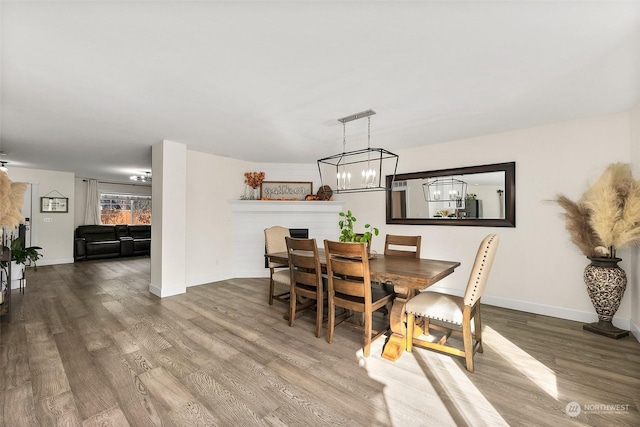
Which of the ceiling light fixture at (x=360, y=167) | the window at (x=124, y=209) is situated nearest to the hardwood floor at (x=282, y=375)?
the ceiling light fixture at (x=360, y=167)

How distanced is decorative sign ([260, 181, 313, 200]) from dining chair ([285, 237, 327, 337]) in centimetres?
277

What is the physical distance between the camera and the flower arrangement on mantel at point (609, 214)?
8.39 feet

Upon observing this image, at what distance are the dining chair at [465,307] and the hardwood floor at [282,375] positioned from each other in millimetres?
133

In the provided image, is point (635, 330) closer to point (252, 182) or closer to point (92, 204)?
point (252, 182)

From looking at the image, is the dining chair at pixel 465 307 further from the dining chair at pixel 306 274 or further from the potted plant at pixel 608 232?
the potted plant at pixel 608 232

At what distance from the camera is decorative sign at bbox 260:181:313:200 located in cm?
555

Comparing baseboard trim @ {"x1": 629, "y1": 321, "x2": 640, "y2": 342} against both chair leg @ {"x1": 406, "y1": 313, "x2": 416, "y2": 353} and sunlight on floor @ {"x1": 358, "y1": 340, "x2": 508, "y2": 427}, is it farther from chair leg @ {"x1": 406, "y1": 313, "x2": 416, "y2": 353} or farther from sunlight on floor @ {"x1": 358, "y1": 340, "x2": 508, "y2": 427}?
chair leg @ {"x1": 406, "y1": 313, "x2": 416, "y2": 353}

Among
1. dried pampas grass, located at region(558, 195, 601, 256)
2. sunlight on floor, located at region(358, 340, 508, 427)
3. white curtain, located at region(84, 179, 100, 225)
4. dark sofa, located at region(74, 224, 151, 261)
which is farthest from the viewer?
white curtain, located at region(84, 179, 100, 225)

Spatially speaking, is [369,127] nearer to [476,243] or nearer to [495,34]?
[495,34]

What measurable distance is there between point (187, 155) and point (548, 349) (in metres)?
5.28

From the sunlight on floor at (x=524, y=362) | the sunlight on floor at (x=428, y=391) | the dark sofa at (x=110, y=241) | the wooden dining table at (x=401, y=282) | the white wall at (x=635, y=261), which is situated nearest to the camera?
the sunlight on floor at (x=428, y=391)

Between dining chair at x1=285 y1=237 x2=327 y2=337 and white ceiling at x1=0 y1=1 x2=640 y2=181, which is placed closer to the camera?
white ceiling at x1=0 y1=1 x2=640 y2=181

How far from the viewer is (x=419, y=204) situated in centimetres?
436

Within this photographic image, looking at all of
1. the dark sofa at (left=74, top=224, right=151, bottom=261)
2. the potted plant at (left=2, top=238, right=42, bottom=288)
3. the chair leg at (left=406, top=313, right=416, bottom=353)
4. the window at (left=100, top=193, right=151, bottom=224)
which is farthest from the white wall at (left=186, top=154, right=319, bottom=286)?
the window at (left=100, top=193, right=151, bottom=224)
